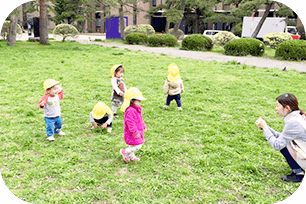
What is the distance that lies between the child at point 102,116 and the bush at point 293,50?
1280cm

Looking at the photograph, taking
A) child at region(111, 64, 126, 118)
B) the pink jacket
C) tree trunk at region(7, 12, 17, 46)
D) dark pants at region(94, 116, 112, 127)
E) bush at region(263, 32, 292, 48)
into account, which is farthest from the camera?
bush at region(263, 32, 292, 48)

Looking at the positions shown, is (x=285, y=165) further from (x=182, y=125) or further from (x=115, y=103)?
(x=115, y=103)

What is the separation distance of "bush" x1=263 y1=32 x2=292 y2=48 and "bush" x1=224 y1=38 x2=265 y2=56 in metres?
5.31

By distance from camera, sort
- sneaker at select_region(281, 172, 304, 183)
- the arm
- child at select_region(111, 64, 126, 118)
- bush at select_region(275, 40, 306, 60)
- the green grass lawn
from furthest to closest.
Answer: bush at select_region(275, 40, 306, 60) < child at select_region(111, 64, 126, 118) < the arm < sneaker at select_region(281, 172, 304, 183) < the green grass lawn

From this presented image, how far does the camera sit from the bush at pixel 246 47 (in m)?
16.2

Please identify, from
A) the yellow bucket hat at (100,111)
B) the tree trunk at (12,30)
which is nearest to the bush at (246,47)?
the yellow bucket hat at (100,111)

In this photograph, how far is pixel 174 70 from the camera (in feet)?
21.1

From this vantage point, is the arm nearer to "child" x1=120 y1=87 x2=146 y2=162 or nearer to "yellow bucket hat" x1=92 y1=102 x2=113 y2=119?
"yellow bucket hat" x1=92 y1=102 x2=113 y2=119

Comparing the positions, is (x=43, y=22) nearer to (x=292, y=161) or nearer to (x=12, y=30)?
(x=12, y=30)

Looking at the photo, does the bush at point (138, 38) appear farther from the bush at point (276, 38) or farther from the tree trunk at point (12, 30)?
the bush at point (276, 38)

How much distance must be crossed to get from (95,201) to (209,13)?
36330mm

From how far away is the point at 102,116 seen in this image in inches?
206

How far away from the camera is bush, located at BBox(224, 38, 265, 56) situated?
16.2 m

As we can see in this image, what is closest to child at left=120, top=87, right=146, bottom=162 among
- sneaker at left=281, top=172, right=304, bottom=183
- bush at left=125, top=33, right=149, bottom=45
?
sneaker at left=281, top=172, right=304, bottom=183
